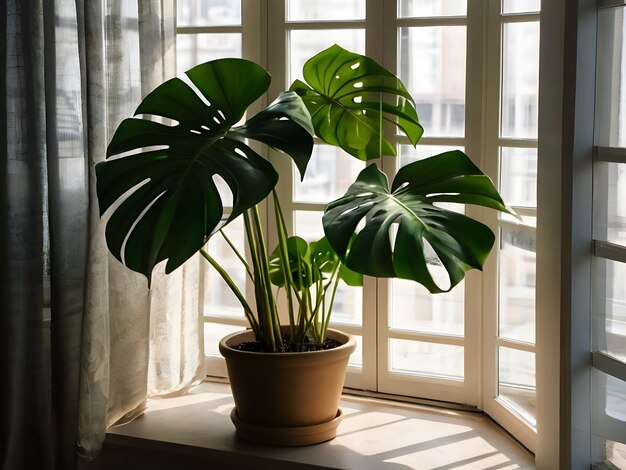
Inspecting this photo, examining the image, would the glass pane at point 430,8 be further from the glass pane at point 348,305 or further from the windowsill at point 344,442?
the windowsill at point 344,442

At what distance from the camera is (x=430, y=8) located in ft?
7.99

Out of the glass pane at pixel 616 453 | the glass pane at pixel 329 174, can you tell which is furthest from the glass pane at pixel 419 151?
the glass pane at pixel 616 453

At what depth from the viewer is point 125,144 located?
6.30 ft

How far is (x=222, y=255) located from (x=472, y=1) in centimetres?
108

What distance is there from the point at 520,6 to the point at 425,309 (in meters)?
0.87

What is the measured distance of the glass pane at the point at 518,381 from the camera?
228cm

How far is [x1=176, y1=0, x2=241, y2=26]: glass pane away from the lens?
2.67 metres

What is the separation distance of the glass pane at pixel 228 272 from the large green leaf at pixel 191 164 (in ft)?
2.68

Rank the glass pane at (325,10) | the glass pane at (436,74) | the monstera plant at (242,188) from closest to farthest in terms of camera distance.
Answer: the monstera plant at (242,188), the glass pane at (436,74), the glass pane at (325,10)

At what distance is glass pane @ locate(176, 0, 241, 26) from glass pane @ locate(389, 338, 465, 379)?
108 cm

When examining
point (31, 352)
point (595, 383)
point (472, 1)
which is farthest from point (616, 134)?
point (31, 352)

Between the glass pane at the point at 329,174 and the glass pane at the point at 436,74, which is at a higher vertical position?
the glass pane at the point at 436,74

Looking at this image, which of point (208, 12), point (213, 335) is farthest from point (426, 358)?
point (208, 12)

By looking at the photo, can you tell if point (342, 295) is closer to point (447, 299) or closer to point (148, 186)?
point (447, 299)
